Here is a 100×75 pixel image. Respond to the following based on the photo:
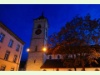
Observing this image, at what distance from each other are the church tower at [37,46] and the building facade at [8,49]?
122 inches

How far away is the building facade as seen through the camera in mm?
14695

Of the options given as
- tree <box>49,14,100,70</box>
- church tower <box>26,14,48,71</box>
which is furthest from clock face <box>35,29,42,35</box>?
tree <box>49,14,100,70</box>

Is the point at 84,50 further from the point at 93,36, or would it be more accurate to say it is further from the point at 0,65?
the point at 0,65

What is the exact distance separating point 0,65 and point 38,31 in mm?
11649

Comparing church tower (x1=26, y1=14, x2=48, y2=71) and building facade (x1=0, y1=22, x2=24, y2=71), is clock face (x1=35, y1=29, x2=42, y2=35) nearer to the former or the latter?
church tower (x1=26, y1=14, x2=48, y2=71)

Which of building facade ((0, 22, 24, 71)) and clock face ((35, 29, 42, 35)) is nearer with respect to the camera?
building facade ((0, 22, 24, 71))

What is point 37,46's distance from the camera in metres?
22.7

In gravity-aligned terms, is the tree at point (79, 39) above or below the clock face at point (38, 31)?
below

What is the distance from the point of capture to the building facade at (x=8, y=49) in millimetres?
14695

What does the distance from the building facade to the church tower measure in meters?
3.10

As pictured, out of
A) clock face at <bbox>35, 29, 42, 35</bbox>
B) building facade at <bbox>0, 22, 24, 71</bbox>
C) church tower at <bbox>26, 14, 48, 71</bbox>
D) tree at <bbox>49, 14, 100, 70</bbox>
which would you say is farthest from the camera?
clock face at <bbox>35, 29, 42, 35</bbox>

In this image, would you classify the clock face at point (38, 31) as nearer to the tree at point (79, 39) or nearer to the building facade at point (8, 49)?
the building facade at point (8, 49)

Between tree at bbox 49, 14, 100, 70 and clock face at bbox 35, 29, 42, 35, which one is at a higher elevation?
clock face at bbox 35, 29, 42, 35

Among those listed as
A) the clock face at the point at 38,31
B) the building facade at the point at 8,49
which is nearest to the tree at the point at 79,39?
the building facade at the point at 8,49
